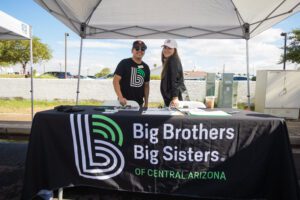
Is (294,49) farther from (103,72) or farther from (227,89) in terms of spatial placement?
(103,72)

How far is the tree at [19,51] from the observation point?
77.5 feet

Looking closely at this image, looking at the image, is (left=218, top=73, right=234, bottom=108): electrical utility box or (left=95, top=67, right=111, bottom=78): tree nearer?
(left=218, top=73, right=234, bottom=108): electrical utility box

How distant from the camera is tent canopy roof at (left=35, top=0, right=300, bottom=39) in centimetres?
381

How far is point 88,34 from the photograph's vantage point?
462cm

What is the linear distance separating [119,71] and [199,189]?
1773mm

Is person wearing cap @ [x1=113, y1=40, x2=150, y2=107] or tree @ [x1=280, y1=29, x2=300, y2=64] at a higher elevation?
tree @ [x1=280, y1=29, x2=300, y2=64]

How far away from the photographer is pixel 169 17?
14.2 feet

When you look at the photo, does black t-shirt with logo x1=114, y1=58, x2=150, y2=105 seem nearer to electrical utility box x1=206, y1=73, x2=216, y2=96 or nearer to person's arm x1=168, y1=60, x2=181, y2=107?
person's arm x1=168, y1=60, x2=181, y2=107

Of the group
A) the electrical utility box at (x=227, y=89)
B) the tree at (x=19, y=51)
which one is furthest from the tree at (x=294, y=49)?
the tree at (x=19, y=51)

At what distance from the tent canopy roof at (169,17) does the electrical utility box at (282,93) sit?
361 centimetres

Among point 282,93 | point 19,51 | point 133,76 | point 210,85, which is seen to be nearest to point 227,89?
point 210,85

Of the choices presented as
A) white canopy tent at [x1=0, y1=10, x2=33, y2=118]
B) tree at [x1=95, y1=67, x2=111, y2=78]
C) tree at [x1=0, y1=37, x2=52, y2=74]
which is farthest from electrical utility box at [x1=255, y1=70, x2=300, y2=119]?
tree at [x1=95, y1=67, x2=111, y2=78]

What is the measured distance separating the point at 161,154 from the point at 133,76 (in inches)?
55.2

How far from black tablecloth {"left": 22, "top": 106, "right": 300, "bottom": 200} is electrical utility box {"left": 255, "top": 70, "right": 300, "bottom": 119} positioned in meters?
5.98
